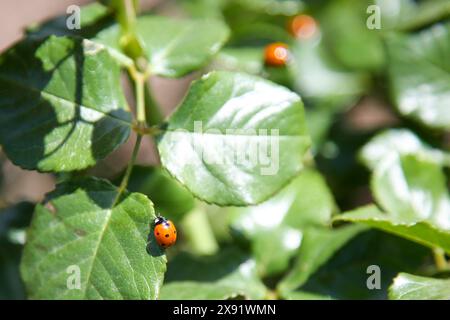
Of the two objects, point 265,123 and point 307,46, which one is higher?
point 265,123

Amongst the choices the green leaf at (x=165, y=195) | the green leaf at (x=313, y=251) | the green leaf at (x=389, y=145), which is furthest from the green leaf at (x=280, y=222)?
the green leaf at (x=389, y=145)

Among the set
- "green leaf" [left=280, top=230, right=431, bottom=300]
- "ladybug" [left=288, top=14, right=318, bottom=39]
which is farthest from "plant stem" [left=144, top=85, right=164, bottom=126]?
"ladybug" [left=288, top=14, right=318, bottom=39]

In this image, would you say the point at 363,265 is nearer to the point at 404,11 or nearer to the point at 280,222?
the point at 280,222

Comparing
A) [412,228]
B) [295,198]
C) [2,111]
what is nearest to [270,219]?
[295,198]

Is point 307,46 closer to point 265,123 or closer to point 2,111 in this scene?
point 265,123

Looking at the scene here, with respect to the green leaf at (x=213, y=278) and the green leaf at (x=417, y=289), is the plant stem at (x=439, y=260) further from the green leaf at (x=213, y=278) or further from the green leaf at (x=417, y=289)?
the green leaf at (x=213, y=278)

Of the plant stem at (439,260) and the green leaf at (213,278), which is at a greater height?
the green leaf at (213,278)

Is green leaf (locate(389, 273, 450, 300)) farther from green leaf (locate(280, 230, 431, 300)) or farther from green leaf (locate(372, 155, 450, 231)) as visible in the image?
green leaf (locate(372, 155, 450, 231))
